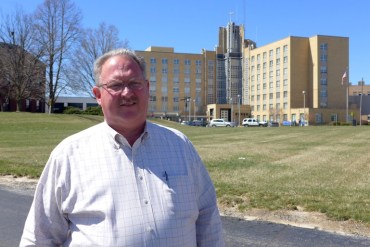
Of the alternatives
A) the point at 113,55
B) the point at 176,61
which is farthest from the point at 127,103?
the point at 176,61

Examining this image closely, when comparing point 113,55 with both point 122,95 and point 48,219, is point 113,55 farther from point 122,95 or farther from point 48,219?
point 48,219

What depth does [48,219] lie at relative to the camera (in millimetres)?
2299

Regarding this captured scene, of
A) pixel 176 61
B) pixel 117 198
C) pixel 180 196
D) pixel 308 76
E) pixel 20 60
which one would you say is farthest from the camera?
pixel 176 61

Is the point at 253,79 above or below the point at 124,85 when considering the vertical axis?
above

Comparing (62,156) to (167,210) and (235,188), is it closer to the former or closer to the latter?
(167,210)

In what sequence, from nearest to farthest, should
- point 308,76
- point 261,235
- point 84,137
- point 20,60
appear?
point 84,137 → point 261,235 → point 20,60 → point 308,76

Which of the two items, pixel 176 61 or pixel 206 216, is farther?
pixel 176 61

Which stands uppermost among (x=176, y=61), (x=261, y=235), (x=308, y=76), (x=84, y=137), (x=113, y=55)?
(x=176, y=61)

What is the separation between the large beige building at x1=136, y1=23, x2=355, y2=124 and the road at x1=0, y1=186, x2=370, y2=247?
101 m

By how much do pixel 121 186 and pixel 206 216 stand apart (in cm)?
56

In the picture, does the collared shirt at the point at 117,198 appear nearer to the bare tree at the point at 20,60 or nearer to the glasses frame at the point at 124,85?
the glasses frame at the point at 124,85

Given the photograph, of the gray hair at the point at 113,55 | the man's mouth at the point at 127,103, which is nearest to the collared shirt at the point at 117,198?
the man's mouth at the point at 127,103

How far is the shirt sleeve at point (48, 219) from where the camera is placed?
228cm

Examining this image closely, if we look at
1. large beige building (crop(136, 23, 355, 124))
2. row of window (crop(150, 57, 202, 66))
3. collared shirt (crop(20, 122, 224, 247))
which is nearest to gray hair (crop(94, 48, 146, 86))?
collared shirt (crop(20, 122, 224, 247))
